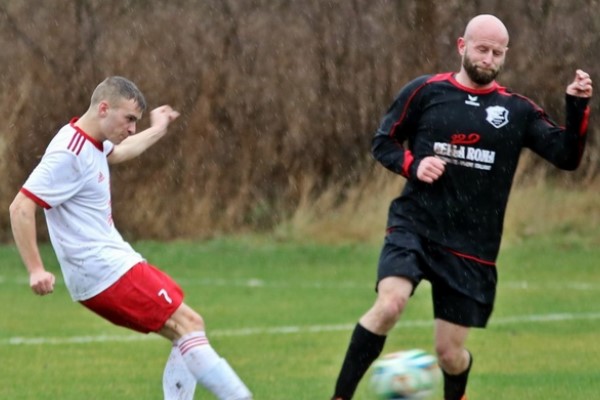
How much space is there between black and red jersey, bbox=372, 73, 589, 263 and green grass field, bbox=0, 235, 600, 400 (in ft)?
Answer: 5.37

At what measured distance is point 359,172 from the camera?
74.7 feet

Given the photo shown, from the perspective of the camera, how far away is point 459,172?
852 centimetres

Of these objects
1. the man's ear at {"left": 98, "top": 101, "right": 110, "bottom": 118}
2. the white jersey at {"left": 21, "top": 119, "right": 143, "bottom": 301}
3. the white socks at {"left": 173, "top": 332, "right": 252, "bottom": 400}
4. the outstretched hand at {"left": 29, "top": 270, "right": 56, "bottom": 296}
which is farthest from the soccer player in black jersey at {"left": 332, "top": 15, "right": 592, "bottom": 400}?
the outstretched hand at {"left": 29, "top": 270, "right": 56, "bottom": 296}

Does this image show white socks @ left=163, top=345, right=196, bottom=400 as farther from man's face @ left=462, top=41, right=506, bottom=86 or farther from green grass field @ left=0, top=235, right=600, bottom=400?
man's face @ left=462, top=41, right=506, bottom=86

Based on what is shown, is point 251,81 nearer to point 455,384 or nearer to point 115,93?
point 455,384

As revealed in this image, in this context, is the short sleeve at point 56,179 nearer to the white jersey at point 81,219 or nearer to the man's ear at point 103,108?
the white jersey at point 81,219

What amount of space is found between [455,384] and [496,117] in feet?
4.87

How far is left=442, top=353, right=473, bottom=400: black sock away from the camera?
883 cm

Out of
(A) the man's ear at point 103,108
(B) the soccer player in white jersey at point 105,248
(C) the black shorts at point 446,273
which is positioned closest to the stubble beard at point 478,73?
(C) the black shorts at point 446,273

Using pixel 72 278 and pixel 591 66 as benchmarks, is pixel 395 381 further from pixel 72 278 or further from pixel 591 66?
pixel 591 66

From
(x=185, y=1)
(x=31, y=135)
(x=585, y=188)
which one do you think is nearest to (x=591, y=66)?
(x=585, y=188)

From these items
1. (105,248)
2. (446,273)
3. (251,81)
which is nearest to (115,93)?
(105,248)

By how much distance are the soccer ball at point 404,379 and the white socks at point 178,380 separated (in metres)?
0.94

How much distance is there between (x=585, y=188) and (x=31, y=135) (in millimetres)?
7714
